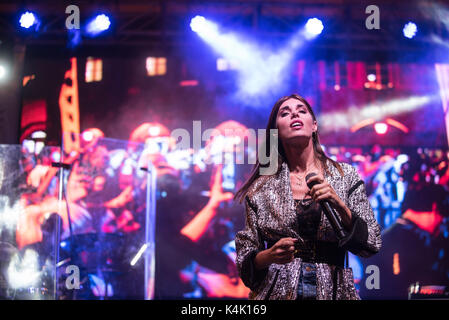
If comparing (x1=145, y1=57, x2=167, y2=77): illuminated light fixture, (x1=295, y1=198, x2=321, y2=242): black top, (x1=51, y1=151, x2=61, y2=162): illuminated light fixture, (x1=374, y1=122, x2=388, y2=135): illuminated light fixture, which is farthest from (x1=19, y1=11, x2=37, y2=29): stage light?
(x1=295, y1=198, x2=321, y2=242): black top

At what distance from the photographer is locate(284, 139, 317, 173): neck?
6.08 feet

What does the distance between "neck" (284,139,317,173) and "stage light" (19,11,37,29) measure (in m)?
4.84

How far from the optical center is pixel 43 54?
20.2 ft

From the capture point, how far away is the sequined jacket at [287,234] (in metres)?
1.50

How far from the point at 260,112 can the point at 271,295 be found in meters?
4.87

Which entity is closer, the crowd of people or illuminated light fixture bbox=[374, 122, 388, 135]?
the crowd of people

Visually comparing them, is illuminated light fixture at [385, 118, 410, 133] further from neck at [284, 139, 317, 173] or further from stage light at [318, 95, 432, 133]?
neck at [284, 139, 317, 173]

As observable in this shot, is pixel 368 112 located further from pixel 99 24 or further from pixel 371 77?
pixel 99 24

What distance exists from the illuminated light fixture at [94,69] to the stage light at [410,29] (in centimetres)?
430

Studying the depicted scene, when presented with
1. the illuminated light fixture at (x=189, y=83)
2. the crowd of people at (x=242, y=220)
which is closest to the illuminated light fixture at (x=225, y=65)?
the illuminated light fixture at (x=189, y=83)
